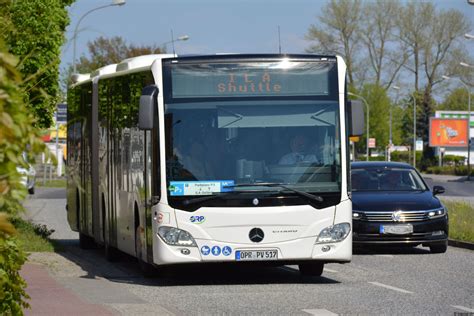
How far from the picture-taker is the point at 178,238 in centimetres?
1445

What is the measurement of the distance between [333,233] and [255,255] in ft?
3.20

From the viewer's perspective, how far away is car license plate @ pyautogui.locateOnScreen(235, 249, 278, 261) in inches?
572

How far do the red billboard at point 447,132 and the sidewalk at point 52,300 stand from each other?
3922 inches

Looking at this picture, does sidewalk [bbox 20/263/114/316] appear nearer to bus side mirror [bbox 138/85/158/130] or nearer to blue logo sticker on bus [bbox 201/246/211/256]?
blue logo sticker on bus [bbox 201/246/211/256]

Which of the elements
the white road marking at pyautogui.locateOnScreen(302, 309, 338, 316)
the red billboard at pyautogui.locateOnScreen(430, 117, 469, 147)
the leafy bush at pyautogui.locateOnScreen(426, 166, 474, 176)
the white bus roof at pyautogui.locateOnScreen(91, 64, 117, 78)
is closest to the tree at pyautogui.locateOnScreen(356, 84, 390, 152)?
the red billboard at pyautogui.locateOnScreen(430, 117, 469, 147)

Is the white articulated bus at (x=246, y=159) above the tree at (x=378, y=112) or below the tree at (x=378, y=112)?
below

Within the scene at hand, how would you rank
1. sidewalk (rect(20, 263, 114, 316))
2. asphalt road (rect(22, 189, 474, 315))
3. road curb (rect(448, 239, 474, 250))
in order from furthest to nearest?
road curb (rect(448, 239, 474, 250)) < asphalt road (rect(22, 189, 474, 315)) < sidewalk (rect(20, 263, 114, 316))

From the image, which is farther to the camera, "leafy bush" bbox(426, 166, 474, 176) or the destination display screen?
"leafy bush" bbox(426, 166, 474, 176)

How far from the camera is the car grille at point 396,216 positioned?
64.5 feet

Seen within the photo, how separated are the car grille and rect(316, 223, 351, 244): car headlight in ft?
16.4

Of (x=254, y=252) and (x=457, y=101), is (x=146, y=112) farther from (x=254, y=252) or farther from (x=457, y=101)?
(x=457, y=101)

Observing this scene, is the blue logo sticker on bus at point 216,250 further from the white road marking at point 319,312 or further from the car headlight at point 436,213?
the car headlight at point 436,213

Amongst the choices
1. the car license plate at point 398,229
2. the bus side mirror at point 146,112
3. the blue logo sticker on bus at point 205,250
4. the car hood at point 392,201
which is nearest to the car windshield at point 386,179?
the car hood at point 392,201

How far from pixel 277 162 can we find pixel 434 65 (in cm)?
8729
